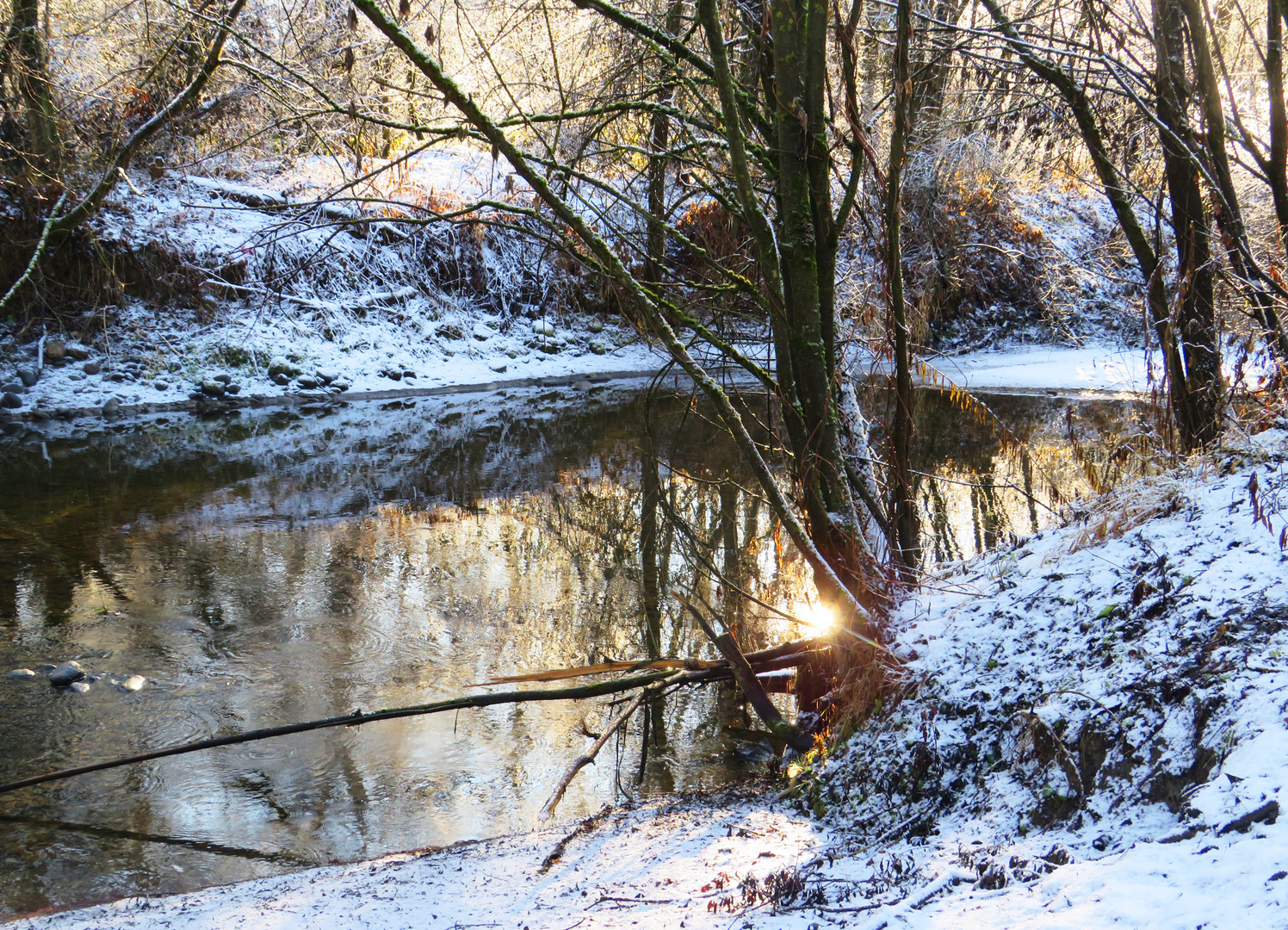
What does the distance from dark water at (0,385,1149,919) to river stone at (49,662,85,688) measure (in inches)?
3.9

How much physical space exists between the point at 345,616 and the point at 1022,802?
466 centimetres

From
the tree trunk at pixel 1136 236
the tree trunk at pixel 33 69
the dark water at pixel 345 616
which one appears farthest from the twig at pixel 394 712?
the tree trunk at pixel 33 69

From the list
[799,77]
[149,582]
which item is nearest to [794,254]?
[799,77]

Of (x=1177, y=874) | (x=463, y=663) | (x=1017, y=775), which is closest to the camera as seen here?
(x=1177, y=874)

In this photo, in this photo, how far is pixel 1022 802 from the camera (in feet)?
8.57

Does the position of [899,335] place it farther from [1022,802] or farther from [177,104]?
[177,104]

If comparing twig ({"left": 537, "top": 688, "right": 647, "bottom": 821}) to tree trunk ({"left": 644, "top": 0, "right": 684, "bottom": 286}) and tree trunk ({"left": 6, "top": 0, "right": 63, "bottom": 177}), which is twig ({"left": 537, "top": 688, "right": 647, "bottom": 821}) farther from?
tree trunk ({"left": 6, "top": 0, "right": 63, "bottom": 177})

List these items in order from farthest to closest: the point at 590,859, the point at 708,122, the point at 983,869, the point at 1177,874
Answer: the point at 708,122 < the point at 590,859 < the point at 983,869 < the point at 1177,874

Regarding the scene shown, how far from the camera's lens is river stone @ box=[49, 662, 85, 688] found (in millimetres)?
4949

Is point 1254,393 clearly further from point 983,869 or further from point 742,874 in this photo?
point 742,874

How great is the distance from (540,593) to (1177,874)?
16.1 feet

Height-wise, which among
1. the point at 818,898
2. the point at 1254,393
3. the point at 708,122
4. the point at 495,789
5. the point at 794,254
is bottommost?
the point at 495,789

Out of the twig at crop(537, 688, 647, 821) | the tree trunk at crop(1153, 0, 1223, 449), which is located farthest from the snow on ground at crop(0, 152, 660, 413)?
the twig at crop(537, 688, 647, 821)

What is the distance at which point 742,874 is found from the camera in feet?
9.12
